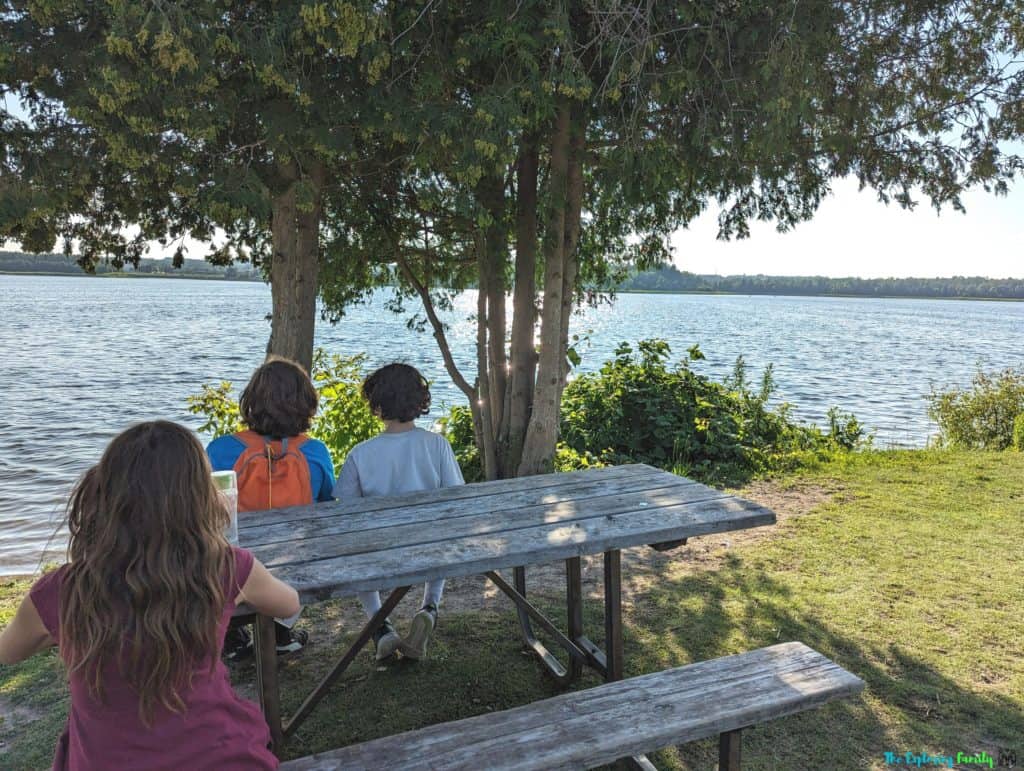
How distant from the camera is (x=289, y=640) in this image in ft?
12.8

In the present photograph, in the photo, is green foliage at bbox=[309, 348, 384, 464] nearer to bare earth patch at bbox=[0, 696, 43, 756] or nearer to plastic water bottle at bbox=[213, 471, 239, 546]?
bare earth patch at bbox=[0, 696, 43, 756]

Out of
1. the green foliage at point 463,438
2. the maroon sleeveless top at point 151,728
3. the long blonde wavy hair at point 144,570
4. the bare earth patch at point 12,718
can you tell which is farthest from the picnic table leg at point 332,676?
the green foliage at point 463,438

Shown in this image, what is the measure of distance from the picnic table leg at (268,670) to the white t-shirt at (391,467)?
882 mm

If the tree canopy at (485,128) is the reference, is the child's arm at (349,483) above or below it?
below

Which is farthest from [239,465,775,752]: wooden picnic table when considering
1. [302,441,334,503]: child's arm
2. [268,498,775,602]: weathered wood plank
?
[302,441,334,503]: child's arm

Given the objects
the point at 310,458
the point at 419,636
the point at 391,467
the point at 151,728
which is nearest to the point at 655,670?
the point at 419,636

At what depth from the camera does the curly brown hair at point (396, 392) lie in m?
3.39

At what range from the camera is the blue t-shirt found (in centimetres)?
297

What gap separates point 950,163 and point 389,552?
548 cm

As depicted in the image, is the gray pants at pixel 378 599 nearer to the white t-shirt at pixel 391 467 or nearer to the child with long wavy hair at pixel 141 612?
the white t-shirt at pixel 391 467

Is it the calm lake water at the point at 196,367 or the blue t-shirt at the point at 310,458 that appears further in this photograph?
the calm lake water at the point at 196,367

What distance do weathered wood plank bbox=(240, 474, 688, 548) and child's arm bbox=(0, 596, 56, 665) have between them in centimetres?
87

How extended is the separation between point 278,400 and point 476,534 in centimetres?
92

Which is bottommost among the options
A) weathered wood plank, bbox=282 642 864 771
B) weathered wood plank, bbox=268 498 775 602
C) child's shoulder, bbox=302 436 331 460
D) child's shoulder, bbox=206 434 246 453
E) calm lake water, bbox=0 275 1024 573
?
calm lake water, bbox=0 275 1024 573
